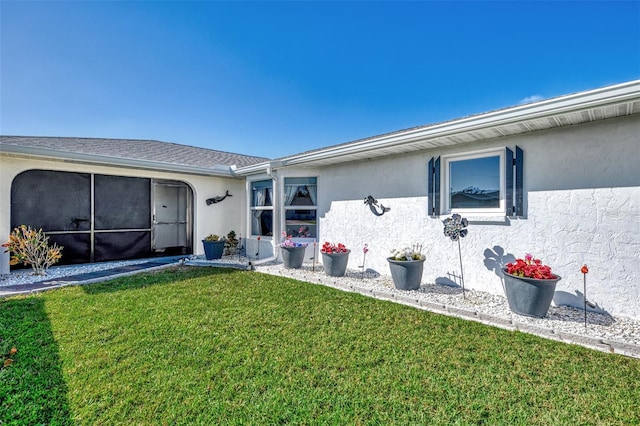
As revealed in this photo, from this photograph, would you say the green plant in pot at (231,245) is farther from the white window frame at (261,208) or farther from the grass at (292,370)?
the grass at (292,370)

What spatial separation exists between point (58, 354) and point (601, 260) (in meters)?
6.80

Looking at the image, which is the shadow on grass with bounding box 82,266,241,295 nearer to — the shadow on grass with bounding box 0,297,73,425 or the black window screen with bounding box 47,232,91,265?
the shadow on grass with bounding box 0,297,73,425

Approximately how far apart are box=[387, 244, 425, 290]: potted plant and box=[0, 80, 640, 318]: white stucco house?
58cm

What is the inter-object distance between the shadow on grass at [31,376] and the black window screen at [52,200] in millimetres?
3931

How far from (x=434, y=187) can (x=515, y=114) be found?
6.18 ft

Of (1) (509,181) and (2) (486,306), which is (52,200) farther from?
(1) (509,181)

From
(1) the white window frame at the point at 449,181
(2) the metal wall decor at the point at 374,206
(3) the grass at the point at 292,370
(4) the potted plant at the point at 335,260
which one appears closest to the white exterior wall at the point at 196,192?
(3) the grass at the point at 292,370

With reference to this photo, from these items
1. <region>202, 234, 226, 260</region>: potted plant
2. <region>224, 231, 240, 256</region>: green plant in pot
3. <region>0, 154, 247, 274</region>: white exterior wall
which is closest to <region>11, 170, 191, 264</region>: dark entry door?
<region>0, 154, 247, 274</region>: white exterior wall

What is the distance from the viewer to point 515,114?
4000 mm

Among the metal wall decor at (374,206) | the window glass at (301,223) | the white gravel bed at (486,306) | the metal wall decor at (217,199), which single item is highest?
the metal wall decor at (217,199)

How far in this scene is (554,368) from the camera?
276cm

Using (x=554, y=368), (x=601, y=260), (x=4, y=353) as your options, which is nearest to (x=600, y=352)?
(x=554, y=368)

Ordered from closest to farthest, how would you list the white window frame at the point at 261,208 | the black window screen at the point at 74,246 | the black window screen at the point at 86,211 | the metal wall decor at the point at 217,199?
the black window screen at the point at 86,211 < the black window screen at the point at 74,246 < the white window frame at the point at 261,208 < the metal wall decor at the point at 217,199

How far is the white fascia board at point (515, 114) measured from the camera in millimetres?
3250
